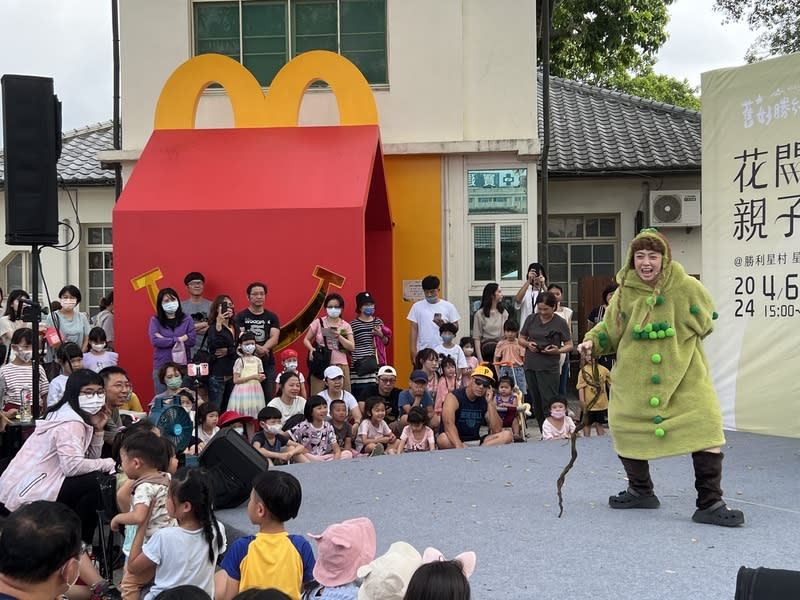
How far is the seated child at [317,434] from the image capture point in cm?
794

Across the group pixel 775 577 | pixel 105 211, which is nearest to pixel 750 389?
pixel 775 577

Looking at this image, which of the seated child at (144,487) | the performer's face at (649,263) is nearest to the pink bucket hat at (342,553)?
the seated child at (144,487)

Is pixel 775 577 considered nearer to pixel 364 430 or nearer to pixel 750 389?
pixel 750 389

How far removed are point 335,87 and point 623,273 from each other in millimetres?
6342

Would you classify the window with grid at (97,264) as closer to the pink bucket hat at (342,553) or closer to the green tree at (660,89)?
the pink bucket hat at (342,553)

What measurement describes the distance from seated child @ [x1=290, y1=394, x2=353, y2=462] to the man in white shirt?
8.37 feet

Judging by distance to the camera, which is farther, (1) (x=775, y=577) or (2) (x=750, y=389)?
(2) (x=750, y=389)

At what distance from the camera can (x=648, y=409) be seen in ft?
17.7

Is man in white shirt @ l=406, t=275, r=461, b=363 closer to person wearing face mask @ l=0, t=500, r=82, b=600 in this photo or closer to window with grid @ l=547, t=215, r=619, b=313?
window with grid @ l=547, t=215, r=619, b=313

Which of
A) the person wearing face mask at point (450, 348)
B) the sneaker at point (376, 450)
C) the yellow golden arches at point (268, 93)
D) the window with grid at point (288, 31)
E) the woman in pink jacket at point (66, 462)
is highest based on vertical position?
the window with grid at point (288, 31)

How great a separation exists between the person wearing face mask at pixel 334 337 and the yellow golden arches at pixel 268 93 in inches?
106

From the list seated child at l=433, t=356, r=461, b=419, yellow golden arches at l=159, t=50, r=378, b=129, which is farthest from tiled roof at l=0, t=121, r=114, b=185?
seated child at l=433, t=356, r=461, b=419

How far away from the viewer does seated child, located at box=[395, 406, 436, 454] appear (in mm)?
8445

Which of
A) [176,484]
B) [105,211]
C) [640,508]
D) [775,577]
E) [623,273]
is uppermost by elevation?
[105,211]
